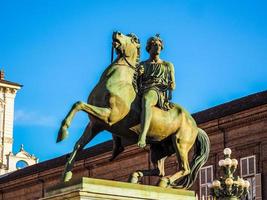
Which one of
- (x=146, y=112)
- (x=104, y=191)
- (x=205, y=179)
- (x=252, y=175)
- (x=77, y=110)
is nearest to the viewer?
(x=104, y=191)

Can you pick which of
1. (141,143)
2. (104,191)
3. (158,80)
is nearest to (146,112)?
(141,143)

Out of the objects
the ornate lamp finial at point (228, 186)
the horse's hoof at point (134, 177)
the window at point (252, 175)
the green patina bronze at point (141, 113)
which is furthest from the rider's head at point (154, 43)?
the window at point (252, 175)

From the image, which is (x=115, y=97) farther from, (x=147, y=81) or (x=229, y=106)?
(x=229, y=106)

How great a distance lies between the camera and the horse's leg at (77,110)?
13.2 meters

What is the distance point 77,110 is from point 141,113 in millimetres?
1104

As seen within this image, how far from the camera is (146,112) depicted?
45.1 ft

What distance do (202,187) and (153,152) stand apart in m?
27.0

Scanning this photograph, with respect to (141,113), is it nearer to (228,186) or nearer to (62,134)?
(62,134)

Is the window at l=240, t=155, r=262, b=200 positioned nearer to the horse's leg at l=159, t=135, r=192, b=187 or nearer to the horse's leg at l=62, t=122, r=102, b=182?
the horse's leg at l=159, t=135, r=192, b=187

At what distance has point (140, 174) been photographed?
46.6 ft

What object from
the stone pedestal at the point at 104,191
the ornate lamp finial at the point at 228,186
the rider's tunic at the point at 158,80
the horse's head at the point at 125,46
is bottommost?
the stone pedestal at the point at 104,191

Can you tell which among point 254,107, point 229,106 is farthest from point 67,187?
point 229,106

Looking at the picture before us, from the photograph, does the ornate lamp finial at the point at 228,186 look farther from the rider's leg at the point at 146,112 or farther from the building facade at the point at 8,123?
the building facade at the point at 8,123

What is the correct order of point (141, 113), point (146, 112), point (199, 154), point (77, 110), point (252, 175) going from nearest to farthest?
point (77, 110) → point (146, 112) → point (141, 113) → point (199, 154) → point (252, 175)
